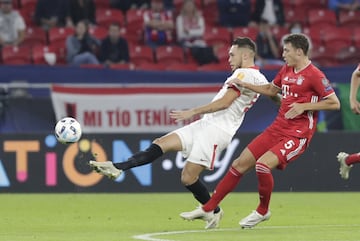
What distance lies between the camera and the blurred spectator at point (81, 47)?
68.1 feet

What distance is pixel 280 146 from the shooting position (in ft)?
37.7

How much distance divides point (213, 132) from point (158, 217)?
213 centimetres

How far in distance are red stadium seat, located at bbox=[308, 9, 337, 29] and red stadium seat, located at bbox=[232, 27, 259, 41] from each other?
5.40ft

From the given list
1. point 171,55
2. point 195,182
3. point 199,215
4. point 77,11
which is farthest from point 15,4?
point 199,215

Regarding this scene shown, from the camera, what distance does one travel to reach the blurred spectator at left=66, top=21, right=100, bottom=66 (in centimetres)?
2075

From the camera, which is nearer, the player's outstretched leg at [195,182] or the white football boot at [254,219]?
the white football boot at [254,219]

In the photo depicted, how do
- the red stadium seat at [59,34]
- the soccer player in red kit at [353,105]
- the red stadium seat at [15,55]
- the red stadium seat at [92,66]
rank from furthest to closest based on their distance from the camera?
1. the red stadium seat at [59,34]
2. the red stadium seat at [15,55]
3. the red stadium seat at [92,66]
4. the soccer player in red kit at [353,105]

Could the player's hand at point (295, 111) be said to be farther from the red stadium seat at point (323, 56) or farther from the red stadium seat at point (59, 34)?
the red stadium seat at point (323, 56)

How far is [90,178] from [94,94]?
1568 mm

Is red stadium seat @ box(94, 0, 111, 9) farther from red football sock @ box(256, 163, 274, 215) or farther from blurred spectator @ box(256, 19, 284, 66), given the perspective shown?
red football sock @ box(256, 163, 274, 215)

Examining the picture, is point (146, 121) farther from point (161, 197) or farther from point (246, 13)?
point (246, 13)

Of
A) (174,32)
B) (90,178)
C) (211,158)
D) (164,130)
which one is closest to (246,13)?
(174,32)

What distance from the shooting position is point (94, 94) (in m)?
18.4

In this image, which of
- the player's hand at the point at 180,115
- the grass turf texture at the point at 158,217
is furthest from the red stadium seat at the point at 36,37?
the player's hand at the point at 180,115
